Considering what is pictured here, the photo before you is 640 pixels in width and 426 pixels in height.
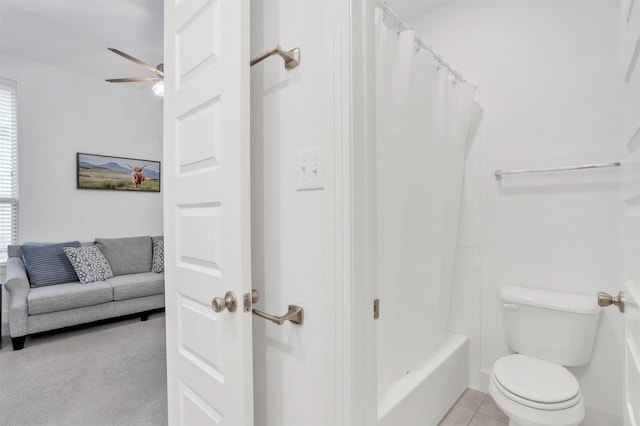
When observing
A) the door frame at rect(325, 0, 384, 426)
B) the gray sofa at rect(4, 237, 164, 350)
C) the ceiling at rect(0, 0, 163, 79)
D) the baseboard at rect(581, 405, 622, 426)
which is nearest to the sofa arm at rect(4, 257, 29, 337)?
the gray sofa at rect(4, 237, 164, 350)

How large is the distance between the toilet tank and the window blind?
4.59 meters

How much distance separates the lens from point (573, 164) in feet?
6.01

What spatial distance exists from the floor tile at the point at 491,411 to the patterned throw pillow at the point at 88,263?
3.63 meters

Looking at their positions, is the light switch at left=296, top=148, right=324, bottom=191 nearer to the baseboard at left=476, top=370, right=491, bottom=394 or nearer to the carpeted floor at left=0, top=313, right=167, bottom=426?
the carpeted floor at left=0, top=313, right=167, bottom=426

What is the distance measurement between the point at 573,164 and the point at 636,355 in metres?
1.47

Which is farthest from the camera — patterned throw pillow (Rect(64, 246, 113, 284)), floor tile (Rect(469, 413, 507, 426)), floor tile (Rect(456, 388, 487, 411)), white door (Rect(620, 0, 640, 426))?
patterned throw pillow (Rect(64, 246, 113, 284))

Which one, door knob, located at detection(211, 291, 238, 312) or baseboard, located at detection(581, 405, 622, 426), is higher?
door knob, located at detection(211, 291, 238, 312)

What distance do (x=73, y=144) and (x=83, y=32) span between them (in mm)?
1404

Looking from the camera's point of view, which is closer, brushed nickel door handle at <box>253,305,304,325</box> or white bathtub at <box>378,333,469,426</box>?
brushed nickel door handle at <box>253,305,304,325</box>

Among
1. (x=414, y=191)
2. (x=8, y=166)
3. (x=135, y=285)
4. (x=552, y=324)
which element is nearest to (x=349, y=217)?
(x=414, y=191)

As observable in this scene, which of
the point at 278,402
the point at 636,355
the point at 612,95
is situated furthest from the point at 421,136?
the point at 278,402

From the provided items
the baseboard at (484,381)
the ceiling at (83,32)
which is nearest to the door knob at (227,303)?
the baseboard at (484,381)

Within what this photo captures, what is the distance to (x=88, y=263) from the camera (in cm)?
344

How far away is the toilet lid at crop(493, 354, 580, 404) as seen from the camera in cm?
137
